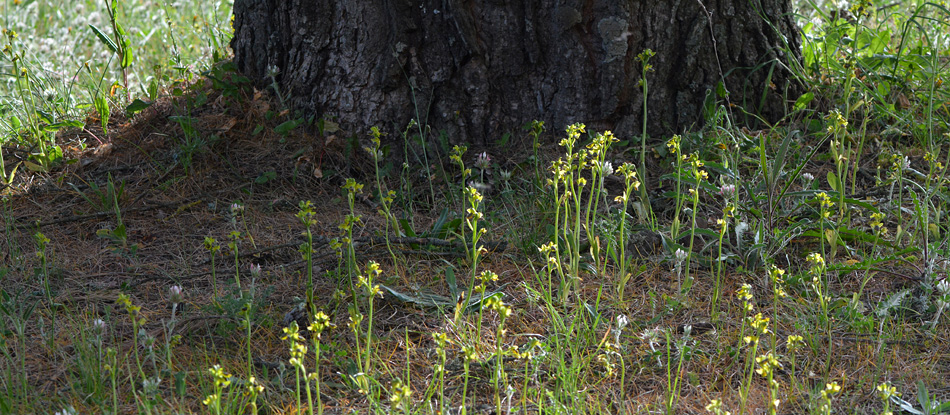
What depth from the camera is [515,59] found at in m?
2.94

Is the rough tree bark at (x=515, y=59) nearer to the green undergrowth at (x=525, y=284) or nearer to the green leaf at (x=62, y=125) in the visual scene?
the green undergrowth at (x=525, y=284)

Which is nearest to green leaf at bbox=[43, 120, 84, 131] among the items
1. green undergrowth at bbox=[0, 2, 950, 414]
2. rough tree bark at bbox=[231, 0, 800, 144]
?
green undergrowth at bbox=[0, 2, 950, 414]

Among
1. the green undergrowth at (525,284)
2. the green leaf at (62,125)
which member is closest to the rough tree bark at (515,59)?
the green undergrowth at (525,284)

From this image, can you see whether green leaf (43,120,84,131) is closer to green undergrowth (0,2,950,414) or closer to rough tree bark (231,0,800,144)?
green undergrowth (0,2,950,414)

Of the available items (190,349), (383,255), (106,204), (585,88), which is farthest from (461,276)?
(106,204)

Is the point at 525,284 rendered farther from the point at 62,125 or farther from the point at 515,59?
the point at 62,125

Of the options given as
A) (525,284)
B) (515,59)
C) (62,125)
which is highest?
(62,125)

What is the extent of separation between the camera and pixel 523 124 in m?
3.03

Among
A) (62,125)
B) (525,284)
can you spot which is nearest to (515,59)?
(525,284)

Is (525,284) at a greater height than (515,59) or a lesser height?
lesser

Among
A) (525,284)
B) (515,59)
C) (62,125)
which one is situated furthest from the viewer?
(62,125)

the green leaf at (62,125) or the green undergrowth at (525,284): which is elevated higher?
the green leaf at (62,125)

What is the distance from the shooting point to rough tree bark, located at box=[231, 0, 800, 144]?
2.88 meters

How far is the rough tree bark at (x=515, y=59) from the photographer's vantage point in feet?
9.46
